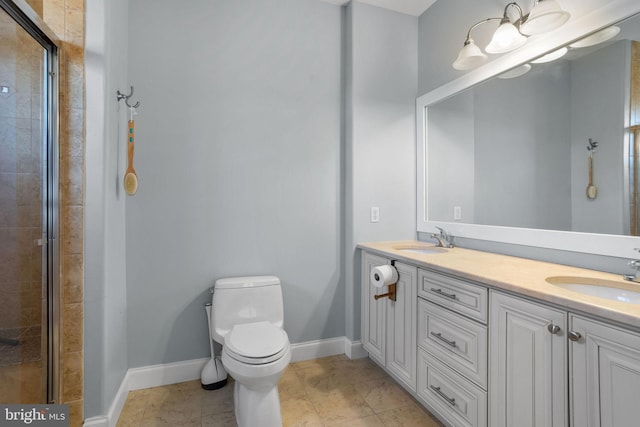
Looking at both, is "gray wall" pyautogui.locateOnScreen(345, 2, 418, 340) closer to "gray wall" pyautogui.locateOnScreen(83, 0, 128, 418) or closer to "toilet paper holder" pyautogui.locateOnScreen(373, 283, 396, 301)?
"toilet paper holder" pyautogui.locateOnScreen(373, 283, 396, 301)

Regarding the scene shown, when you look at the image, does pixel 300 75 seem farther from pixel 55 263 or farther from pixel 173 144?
pixel 55 263

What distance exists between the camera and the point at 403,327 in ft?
5.82

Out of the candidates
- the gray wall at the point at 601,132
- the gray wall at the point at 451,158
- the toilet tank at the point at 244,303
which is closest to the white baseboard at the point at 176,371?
the toilet tank at the point at 244,303

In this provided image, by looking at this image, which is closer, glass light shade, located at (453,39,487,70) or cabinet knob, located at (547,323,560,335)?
cabinet knob, located at (547,323,560,335)

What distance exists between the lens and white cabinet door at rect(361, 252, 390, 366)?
1.99 metres

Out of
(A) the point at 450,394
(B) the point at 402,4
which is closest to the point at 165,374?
(A) the point at 450,394

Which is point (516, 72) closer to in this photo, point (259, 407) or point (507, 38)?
point (507, 38)

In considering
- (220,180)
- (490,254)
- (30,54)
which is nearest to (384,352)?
(490,254)

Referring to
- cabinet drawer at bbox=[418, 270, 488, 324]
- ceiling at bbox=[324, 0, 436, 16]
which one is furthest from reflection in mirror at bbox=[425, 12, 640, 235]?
ceiling at bbox=[324, 0, 436, 16]

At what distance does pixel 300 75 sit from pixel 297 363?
212 cm

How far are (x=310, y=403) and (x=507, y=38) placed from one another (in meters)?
2.30

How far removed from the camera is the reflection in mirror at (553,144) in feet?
4.23

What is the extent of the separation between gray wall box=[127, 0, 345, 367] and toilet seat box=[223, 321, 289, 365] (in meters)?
0.49

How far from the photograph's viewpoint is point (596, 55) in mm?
1382
